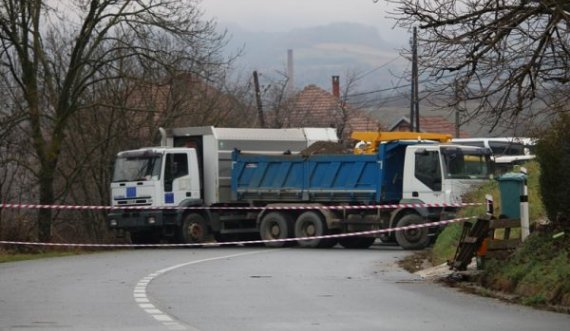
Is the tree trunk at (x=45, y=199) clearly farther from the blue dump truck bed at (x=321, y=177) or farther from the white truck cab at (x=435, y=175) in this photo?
the white truck cab at (x=435, y=175)

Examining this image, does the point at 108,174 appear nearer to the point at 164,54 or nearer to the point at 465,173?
the point at 164,54

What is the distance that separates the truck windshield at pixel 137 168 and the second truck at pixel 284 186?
29mm

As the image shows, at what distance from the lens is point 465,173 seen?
3052 cm

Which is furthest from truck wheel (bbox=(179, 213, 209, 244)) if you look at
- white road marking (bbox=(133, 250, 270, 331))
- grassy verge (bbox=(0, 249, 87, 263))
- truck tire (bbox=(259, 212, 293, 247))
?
white road marking (bbox=(133, 250, 270, 331))

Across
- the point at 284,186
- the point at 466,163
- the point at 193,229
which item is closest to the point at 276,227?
the point at 284,186

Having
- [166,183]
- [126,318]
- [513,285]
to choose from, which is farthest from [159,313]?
[166,183]

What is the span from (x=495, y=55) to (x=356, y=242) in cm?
1634

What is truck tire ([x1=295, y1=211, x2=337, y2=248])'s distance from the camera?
31312 millimetres

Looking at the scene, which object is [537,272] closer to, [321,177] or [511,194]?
[511,194]

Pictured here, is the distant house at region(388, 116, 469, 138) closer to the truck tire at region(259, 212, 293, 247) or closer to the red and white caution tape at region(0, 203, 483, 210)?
the truck tire at region(259, 212, 293, 247)

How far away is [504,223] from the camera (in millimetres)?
17922

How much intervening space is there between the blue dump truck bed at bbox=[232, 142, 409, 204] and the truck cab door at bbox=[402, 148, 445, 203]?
22.5 inches

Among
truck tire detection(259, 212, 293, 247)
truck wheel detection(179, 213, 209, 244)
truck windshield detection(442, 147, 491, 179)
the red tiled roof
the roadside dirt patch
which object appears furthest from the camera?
the red tiled roof

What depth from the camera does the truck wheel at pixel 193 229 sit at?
108 feet
